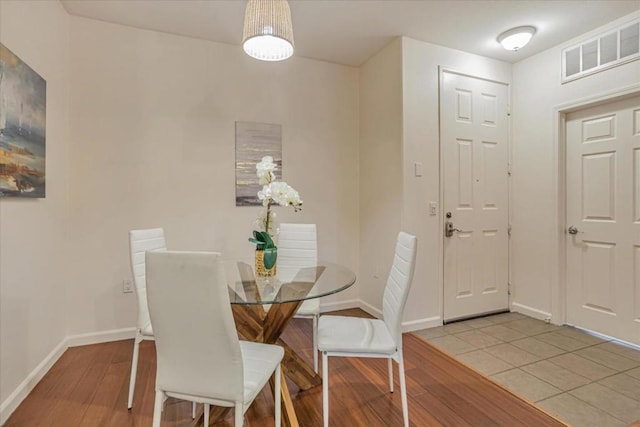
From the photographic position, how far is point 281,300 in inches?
58.6

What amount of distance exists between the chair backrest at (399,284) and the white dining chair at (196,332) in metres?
0.79

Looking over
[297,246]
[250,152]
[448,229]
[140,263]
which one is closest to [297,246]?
[297,246]

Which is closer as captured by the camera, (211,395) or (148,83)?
(211,395)

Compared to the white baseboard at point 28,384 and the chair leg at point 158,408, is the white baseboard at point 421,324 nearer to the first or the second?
the chair leg at point 158,408

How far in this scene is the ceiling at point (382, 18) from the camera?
8.04ft

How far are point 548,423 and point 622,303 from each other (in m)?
1.66

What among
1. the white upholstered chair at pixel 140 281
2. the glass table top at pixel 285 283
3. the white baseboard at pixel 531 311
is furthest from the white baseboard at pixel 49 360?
the white baseboard at pixel 531 311

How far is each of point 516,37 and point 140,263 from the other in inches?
133

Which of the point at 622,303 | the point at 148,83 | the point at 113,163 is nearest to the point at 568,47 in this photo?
the point at 622,303

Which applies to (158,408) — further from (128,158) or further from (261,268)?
(128,158)

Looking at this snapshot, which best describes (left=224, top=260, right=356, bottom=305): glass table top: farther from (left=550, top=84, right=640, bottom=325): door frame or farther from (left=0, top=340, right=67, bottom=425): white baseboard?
(left=550, top=84, right=640, bottom=325): door frame

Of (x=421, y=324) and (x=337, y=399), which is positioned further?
(x=421, y=324)

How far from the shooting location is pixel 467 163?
3217 mm

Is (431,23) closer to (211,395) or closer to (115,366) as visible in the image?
(211,395)
